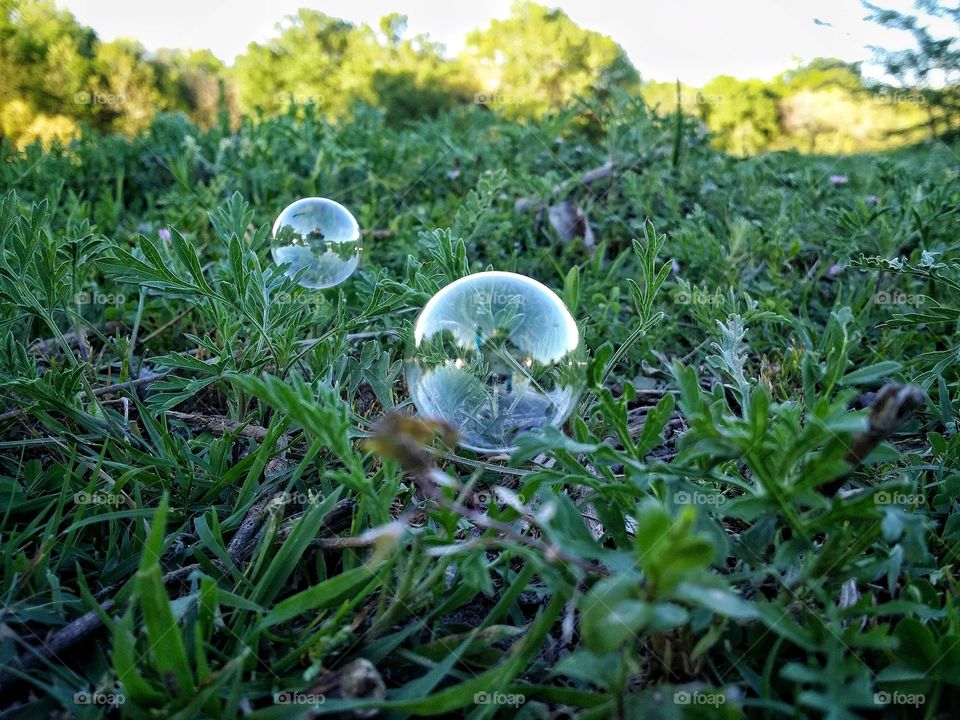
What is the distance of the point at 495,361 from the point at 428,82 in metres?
27.2

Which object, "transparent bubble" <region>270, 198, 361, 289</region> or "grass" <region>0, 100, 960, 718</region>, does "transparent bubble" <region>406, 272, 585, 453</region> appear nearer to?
"grass" <region>0, 100, 960, 718</region>

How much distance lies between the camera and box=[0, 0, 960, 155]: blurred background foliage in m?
6.16

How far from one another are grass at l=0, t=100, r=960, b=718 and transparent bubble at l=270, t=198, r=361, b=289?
0.14m

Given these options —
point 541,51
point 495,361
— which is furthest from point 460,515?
point 541,51

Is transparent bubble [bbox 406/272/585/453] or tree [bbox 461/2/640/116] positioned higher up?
tree [bbox 461/2/640/116]

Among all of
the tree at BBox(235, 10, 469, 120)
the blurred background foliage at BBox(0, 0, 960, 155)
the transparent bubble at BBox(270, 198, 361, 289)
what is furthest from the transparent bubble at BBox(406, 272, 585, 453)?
the tree at BBox(235, 10, 469, 120)

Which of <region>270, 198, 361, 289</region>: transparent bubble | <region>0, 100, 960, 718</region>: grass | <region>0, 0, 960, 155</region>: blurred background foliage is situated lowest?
<region>0, 100, 960, 718</region>: grass

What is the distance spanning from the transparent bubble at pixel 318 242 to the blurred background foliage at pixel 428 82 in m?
2.54

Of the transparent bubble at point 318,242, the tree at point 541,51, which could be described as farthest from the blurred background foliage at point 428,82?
the transparent bubble at point 318,242

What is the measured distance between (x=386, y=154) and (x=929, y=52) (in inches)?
162

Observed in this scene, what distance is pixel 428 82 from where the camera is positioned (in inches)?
1048

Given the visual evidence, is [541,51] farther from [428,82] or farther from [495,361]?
[495,361]

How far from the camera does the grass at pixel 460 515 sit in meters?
1.11

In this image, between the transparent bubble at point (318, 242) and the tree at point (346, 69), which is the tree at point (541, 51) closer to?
the tree at point (346, 69)
